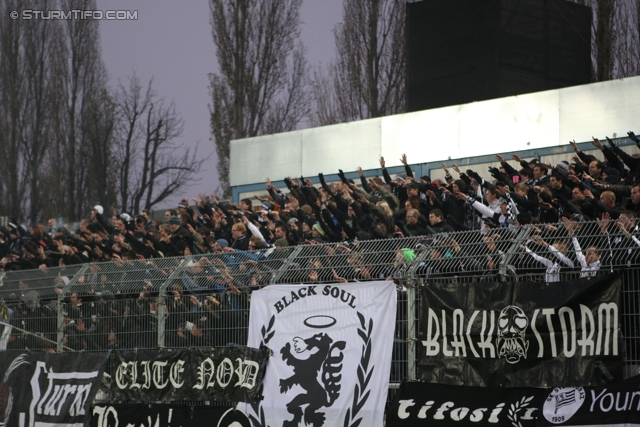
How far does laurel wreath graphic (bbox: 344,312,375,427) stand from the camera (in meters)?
9.05

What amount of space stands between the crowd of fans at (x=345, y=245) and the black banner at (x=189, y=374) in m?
0.24

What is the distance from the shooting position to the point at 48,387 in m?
11.9

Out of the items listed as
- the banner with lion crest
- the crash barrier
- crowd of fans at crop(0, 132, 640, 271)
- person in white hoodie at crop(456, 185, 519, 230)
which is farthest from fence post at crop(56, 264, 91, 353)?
person in white hoodie at crop(456, 185, 519, 230)

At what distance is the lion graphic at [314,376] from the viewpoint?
9.34 metres

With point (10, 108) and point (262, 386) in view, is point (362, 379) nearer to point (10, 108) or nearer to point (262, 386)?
point (262, 386)

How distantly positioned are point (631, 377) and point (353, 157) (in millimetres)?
13353

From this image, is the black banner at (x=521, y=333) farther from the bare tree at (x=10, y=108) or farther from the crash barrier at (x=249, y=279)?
the bare tree at (x=10, y=108)

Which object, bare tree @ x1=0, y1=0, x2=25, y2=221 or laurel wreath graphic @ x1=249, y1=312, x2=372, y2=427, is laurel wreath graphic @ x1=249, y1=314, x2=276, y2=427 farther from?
bare tree @ x1=0, y1=0, x2=25, y2=221

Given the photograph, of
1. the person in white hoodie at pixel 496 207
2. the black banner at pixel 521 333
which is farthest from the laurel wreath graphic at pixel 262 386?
the person in white hoodie at pixel 496 207

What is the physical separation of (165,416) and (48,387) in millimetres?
2204

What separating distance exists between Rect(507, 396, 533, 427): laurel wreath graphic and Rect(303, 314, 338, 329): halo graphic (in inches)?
84.9

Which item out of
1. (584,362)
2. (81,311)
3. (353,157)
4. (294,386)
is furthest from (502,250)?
(353,157)

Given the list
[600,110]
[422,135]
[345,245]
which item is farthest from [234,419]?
[422,135]

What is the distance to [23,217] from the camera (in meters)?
40.3
